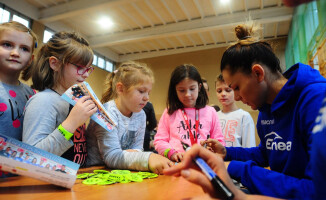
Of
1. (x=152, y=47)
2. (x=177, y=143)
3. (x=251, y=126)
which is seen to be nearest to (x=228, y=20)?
(x=152, y=47)

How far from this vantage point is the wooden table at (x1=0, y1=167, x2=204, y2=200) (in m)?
0.58

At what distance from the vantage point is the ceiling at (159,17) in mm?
5375

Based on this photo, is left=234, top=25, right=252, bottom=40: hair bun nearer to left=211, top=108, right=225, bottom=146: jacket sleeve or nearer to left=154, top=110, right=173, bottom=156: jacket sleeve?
left=211, top=108, right=225, bottom=146: jacket sleeve

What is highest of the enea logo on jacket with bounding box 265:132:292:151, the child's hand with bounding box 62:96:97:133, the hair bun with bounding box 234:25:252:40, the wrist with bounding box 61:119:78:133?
the hair bun with bounding box 234:25:252:40

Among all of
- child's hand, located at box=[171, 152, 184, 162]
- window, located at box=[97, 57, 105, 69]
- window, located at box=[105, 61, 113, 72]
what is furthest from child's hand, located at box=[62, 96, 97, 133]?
window, located at box=[105, 61, 113, 72]

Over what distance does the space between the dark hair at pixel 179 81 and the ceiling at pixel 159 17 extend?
12.6 ft

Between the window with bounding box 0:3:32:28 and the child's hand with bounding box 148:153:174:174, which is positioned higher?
the window with bounding box 0:3:32:28

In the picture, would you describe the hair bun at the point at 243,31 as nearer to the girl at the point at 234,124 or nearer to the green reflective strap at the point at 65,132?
the green reflective strap at the point at 65,132

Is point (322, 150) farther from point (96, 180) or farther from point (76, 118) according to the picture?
point (76, 118)

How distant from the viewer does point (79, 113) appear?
918mm

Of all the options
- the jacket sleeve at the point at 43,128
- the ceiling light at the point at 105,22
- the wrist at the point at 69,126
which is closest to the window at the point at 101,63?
the ceiling light at the point at 105,22

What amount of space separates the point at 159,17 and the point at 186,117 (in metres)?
5.09

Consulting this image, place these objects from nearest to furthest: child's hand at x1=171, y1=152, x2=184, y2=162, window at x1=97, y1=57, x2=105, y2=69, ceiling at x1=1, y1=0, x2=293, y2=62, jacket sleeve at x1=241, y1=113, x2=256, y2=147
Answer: child's hand at x1=171, y1=152, x2=184, y2=162 → jacket sleeve at x1=241, y1=113, x2=256, y2=147 → ceiling at x1=1, y1=0, x2=293, y2=62 → window at x1=97, y1=57, x2=105, y2=69

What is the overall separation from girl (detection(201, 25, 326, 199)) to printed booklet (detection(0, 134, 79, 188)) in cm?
59
